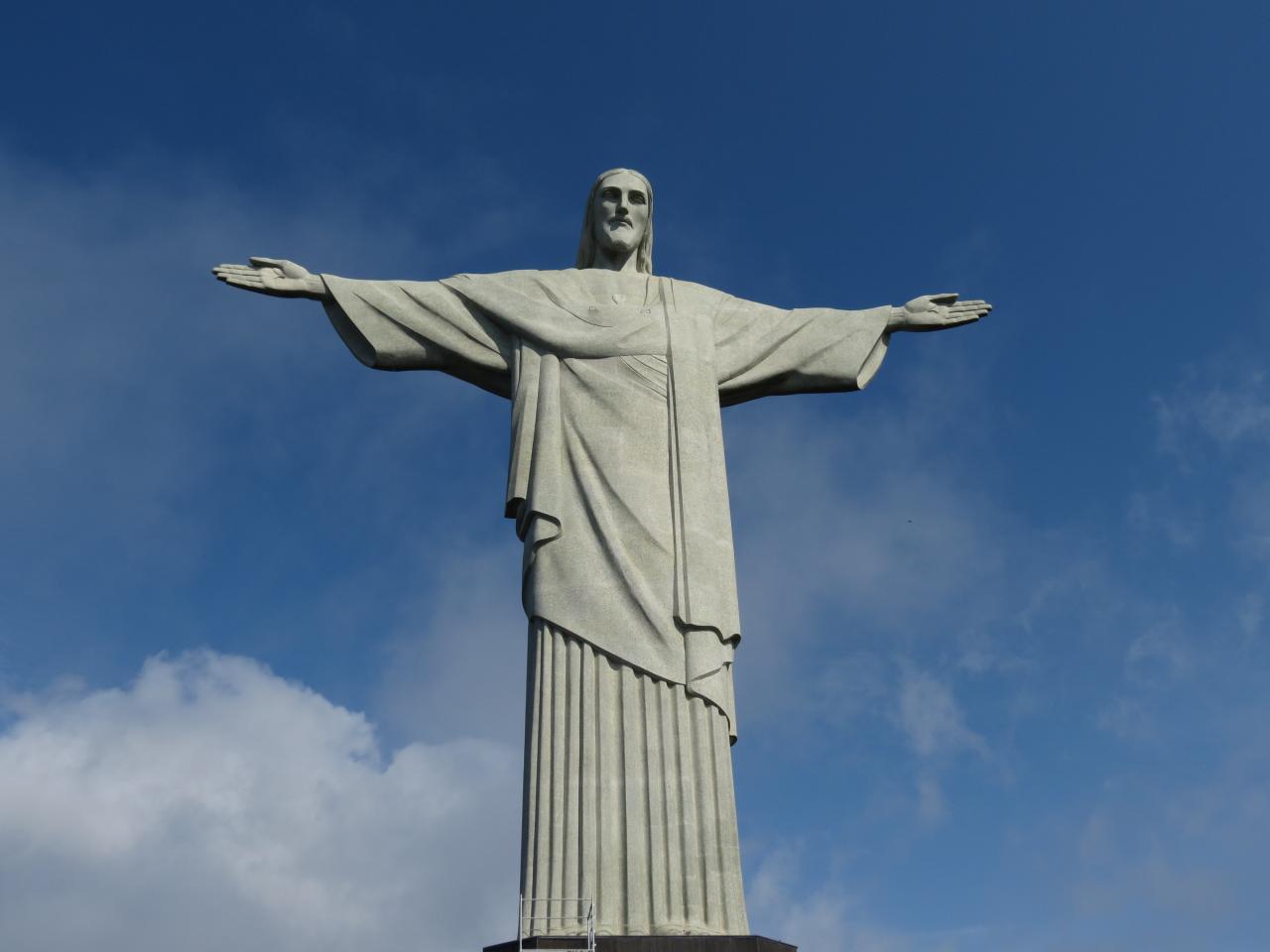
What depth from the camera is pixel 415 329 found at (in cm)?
1288

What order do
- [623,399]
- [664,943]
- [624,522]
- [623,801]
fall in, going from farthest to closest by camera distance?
[623,399] < [624,522] < [623,801] < [664,943]

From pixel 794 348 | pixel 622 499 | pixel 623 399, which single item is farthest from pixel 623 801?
pixel 794 348

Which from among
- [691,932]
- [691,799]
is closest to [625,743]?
[691,799]

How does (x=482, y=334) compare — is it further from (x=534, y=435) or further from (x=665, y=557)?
(x=665, y=557)

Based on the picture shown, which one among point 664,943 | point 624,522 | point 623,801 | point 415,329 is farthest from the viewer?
point 415,329

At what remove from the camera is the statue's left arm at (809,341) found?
519 inches

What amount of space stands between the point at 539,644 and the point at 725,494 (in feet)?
7.35

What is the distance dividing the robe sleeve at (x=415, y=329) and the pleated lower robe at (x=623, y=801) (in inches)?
121

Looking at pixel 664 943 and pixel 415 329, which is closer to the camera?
pixel 664 943

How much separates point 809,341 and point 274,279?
17.0 ft

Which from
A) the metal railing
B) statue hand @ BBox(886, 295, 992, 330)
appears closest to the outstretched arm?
statue hand @ BBox(886, 295, 992, 330)

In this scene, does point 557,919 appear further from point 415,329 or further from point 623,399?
point 415,329

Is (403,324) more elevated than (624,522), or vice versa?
(403,324)

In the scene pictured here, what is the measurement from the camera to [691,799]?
10.6 m
